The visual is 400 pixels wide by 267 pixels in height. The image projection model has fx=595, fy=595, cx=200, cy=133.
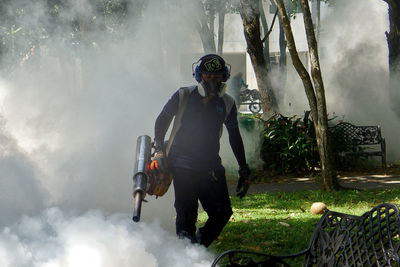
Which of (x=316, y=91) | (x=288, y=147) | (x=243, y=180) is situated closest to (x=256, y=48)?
(x=288, y=147)

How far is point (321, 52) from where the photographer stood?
1939 centimetres

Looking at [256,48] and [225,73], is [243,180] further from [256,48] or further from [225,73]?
[256,48]

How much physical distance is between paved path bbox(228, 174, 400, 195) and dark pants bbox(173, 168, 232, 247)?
4292mm

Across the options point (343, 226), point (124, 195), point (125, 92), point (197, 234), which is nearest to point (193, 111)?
point (197, 234)

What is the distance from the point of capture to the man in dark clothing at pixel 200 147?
445cm

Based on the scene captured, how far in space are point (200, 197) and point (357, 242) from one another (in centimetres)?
192

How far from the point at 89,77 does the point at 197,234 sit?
19.5 feet

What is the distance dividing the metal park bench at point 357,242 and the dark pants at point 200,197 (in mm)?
1383

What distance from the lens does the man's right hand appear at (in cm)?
428

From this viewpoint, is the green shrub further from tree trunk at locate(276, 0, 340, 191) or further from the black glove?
the black glove

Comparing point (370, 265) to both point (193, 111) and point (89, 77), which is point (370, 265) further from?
point (89, 77)

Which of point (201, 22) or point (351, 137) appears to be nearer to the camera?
point (351, 137)

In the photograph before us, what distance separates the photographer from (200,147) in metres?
4.46

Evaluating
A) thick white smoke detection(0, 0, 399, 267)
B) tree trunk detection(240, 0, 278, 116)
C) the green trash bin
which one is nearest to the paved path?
the green trash bin
